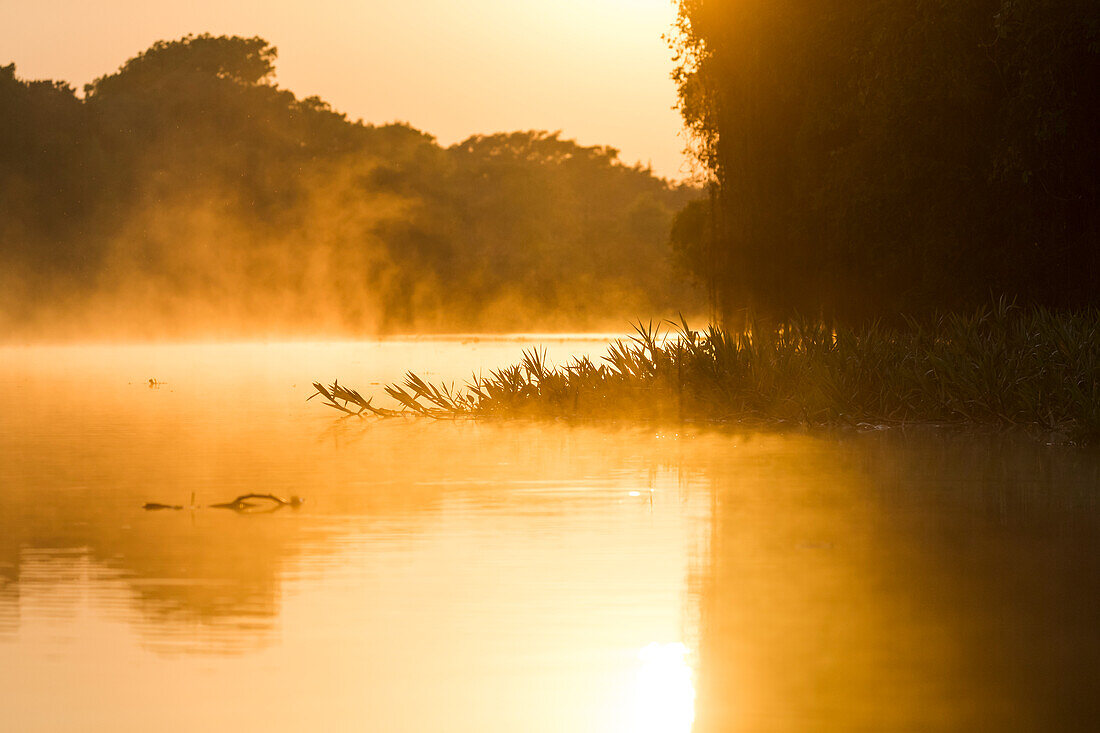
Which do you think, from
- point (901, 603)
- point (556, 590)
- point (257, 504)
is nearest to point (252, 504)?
point (257, 504)

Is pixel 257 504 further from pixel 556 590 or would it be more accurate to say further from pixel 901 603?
pixel 901 603

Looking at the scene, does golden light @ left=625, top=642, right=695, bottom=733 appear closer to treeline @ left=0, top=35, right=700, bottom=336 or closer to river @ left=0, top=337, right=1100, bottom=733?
river @ left=0, top=337, right=1100, bottom=733

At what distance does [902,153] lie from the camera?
2436 centimetres

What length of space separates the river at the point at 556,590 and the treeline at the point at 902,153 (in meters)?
7.00

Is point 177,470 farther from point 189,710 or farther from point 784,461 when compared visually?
point 189,710

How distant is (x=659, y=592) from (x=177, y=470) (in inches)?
324

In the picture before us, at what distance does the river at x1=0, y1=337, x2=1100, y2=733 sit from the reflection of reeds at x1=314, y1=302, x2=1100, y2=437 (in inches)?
94.6

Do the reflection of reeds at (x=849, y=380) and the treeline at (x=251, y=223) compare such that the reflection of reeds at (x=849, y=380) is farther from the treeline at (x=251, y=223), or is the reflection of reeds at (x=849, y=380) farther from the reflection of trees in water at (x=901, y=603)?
the treeline at (x=251, y=223)

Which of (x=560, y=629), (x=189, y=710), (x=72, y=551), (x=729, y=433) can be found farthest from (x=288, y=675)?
(x=729, y=433)

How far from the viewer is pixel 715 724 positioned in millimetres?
5965

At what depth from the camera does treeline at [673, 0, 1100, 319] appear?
2297 cm

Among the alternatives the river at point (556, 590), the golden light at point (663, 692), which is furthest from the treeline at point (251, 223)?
the golden light at point (663, 692)

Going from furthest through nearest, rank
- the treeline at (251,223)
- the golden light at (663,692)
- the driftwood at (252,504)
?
the treeline at (251,223) < the driftwood at (252,504) < the golden light at (663,692)

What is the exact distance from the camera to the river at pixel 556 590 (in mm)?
6316
